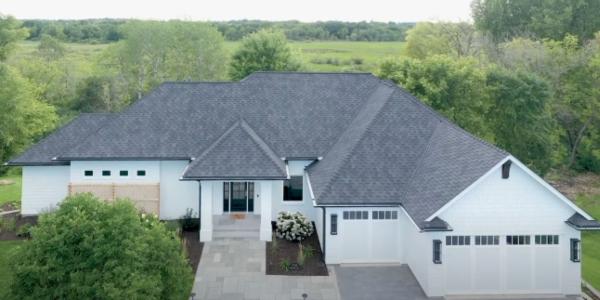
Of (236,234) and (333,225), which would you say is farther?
(236,234)

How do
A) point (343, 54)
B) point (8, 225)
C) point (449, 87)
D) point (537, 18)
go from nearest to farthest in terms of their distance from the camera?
point (8, 225)
point (449, 87)
point (537, 18)
point (343, 54)

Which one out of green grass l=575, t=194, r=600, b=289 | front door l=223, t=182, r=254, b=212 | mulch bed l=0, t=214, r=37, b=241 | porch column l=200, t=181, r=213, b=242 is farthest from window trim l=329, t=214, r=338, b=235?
mulch bed l=0, t=214, r=37, b=241

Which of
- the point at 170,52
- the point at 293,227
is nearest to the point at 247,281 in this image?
the point at 293,227

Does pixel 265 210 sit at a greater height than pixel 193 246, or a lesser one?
greater

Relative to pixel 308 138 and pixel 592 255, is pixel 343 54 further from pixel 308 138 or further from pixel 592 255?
pixel 592 255

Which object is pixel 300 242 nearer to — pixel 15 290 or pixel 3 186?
pixel 15 290

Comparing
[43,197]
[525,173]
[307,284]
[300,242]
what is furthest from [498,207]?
[43,197]

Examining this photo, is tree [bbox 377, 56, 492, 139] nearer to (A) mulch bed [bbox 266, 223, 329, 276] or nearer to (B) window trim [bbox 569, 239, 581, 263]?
(A) mulch bed [bbox 266, 223, 329, 276]
